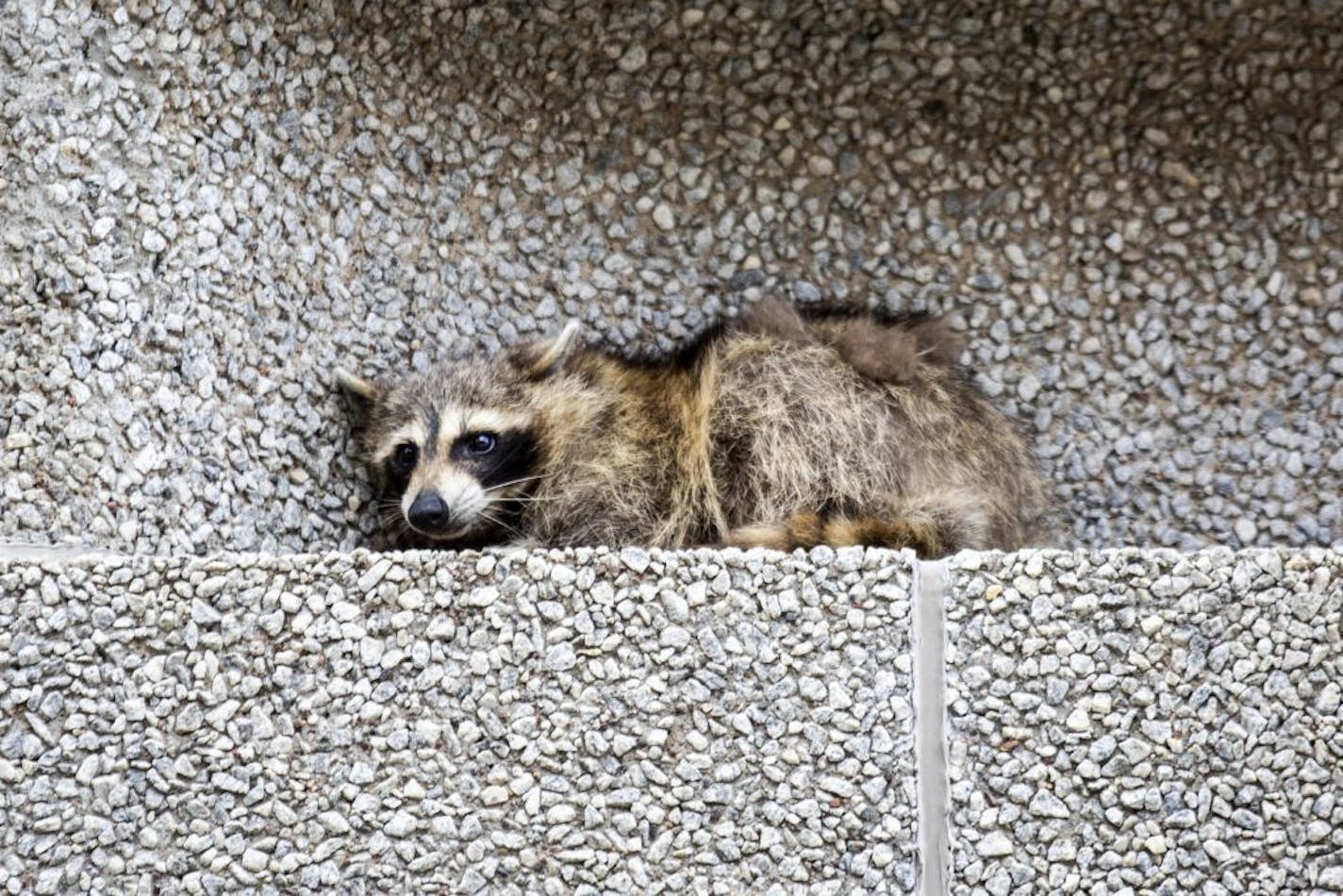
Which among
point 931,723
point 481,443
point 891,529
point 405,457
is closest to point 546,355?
point 481,443

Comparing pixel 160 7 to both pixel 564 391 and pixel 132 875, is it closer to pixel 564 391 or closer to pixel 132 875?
pixel 564 391

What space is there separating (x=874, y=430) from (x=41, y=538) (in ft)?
5.46

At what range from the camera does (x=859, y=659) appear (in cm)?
296

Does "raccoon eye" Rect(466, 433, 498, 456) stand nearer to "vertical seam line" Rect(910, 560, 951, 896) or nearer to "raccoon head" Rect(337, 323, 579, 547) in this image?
"raccoon head" Rect(337, 323, 579, 547)

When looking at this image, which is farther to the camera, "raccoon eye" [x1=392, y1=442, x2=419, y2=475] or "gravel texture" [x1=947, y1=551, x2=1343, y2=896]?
"raccoon eye" [x1=392, y1=442, x2=419, y2=475]

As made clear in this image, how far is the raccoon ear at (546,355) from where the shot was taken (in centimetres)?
381

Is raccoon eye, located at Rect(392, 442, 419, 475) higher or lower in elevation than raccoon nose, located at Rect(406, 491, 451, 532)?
higher

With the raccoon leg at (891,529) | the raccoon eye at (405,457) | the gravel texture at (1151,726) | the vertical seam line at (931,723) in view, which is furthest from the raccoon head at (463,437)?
the gravel texture at (1151,726)

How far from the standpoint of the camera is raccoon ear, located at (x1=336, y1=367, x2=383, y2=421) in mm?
3715

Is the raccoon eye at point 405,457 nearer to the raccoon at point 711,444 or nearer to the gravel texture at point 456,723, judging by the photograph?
the raccoon at point 711,444

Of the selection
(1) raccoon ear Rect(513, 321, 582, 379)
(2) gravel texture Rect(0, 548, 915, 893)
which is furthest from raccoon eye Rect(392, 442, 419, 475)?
(2) gravel texture Rect(0, 548, 915, 893)

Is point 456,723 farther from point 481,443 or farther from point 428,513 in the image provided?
point 481,443

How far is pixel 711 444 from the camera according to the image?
3.67m

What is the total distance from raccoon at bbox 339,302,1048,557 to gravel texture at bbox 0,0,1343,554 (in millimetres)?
215
